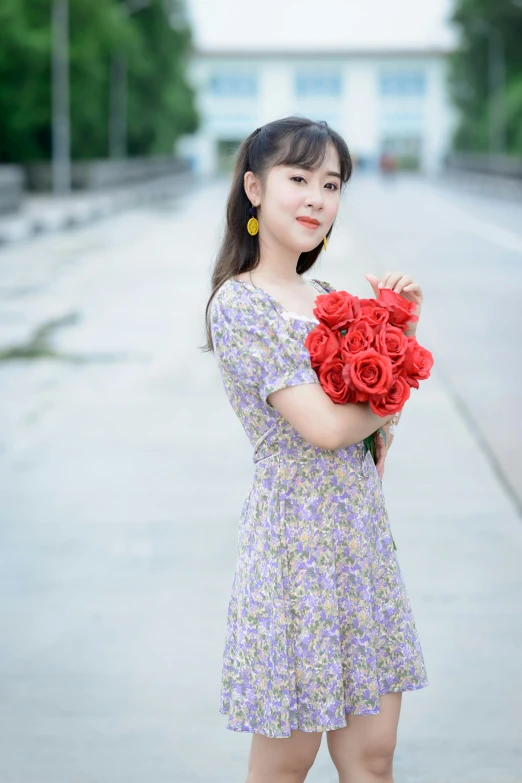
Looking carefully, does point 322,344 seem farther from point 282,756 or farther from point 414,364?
point 282,756

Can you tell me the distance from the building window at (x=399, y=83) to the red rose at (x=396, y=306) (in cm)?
9404

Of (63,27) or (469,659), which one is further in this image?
(63,27)

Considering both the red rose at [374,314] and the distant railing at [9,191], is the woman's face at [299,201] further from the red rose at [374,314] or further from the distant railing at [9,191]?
the distant railing at [9,191]

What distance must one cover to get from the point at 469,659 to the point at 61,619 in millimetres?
1695

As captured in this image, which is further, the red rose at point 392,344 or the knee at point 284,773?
the knee at point 284,773

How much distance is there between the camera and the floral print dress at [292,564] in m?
2.52

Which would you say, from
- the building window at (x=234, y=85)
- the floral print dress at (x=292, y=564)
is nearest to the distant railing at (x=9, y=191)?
the floral print dress at (x=292, y=564)

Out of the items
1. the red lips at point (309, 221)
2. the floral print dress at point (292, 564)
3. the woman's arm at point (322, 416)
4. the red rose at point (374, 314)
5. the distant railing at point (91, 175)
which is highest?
the red lips at point (309, 221)

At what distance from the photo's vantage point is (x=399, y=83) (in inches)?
3688

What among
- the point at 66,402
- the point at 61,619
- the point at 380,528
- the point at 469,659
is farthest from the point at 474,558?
the point at 66,402

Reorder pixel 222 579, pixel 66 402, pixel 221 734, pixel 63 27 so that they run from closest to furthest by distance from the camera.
→ pixel 221 734 < pixel 222 579 < pixel 66 402 < pixel 63 27

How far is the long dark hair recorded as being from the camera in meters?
2.58

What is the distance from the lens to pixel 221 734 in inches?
158

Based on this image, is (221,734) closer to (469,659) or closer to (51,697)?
(51,697)
